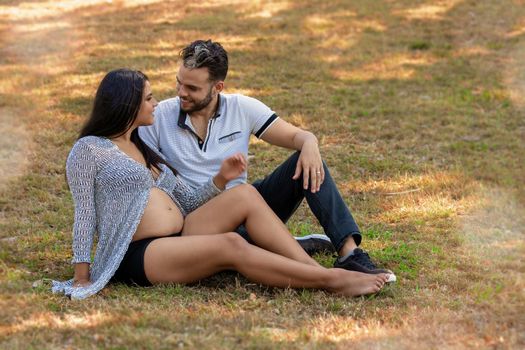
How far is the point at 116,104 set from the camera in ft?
15.0

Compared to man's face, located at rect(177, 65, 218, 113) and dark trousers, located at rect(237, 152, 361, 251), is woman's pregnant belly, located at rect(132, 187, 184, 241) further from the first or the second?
man's face, located at rect(177, 65, 218, 113)

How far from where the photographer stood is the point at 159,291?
4.45 meters

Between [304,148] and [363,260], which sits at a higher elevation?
[304,148]

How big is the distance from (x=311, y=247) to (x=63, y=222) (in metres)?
1.86

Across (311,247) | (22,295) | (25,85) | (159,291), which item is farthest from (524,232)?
(25,85)

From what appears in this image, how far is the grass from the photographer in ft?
13.3

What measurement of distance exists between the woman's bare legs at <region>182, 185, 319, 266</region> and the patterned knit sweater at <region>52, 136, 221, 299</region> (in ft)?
1.14

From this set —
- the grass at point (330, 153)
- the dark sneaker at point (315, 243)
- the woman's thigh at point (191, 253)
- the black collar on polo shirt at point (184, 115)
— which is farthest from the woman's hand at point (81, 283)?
the dark sneaker at point (315, 243)

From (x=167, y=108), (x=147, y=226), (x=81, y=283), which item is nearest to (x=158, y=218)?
(x=147, y=226)

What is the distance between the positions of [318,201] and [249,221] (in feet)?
1.40

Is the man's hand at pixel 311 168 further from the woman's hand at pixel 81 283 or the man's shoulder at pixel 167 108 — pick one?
the woman's hand at pixel 81 283

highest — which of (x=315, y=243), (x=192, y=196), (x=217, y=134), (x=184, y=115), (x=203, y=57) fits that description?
(x=203, y=57)

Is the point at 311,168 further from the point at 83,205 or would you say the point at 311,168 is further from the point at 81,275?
the point at 81,275

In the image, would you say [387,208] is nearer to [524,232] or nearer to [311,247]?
[524,232]
